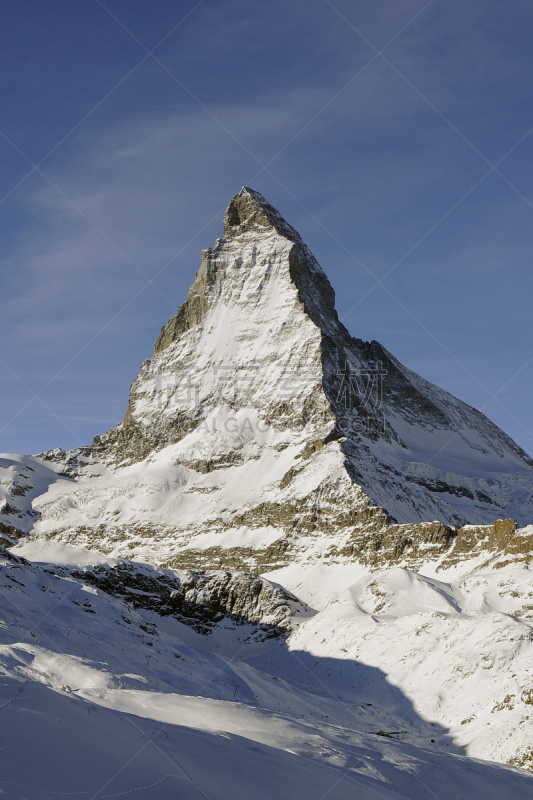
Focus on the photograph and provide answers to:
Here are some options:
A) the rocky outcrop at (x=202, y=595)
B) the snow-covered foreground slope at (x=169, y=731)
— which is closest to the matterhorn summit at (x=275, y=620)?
the snow-covered foreground slope at (x=169, y=731)

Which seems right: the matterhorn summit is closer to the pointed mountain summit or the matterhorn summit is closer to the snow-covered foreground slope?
the snow-covered foreground slope

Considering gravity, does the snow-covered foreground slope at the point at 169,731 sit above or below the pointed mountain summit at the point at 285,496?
below

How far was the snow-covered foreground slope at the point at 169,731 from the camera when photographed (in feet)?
42.8

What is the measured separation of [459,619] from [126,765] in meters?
52.3

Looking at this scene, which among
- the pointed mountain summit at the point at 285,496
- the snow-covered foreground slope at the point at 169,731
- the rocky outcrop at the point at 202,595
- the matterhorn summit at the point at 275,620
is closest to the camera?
the snow-covered foreground slope at the point at 169,731

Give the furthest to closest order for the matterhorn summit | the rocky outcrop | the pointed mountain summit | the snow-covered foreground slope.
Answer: the pointed mountain summit → the rocky outcrop → the matterhorn summit → the snow-covered foreground slope

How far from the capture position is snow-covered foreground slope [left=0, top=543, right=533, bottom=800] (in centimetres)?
1303

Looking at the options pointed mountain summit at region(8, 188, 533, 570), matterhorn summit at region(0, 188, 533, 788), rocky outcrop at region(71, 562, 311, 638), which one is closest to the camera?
matterhorn summit at region(0, 188, 533, 788)

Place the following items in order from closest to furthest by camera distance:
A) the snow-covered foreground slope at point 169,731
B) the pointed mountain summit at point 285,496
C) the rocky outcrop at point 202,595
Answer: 1. the snow-covered foreground slope at point 169,731
2. the rocky outcrop at point 202,595
3. the pointed mountain summit at point 285,496

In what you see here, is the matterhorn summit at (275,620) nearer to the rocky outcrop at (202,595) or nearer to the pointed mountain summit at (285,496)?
the rocky outcrop at (202,595)

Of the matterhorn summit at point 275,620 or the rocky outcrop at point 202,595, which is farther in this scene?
the rocky outcrop at point 202,595

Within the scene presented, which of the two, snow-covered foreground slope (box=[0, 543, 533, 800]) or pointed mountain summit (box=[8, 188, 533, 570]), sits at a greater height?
pointed mountain summit (box=[8, 188, 533, 570])

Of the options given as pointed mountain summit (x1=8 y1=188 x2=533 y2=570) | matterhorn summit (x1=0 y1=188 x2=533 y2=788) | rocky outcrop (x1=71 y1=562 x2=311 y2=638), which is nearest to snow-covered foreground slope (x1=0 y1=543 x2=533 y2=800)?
matterhorn summit (x1=0 y1=188 x2=533 y2=788)

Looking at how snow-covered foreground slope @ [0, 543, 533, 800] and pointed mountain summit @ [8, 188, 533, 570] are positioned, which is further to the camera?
pointed mountain summit @ [8, 188, 533, 570]
